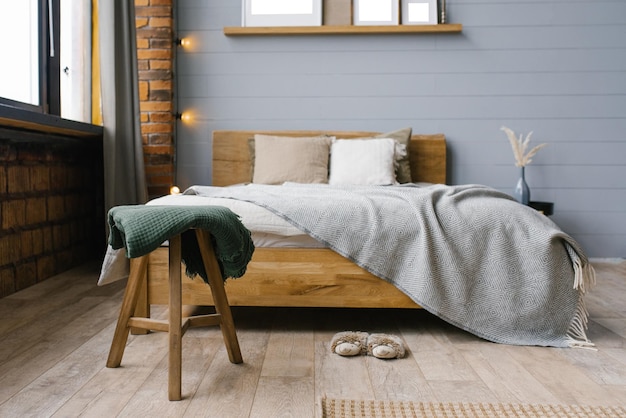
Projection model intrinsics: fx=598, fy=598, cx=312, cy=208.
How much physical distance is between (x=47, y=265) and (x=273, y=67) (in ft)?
6.40

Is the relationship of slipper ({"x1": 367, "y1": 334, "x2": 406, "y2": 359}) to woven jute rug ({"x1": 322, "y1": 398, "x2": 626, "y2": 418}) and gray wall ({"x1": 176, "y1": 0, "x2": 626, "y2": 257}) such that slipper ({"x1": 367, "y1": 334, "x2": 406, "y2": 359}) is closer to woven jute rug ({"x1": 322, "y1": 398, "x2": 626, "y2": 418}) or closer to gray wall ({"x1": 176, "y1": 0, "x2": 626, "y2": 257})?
woven jute rug ({"x1": 322, "y1": 398, "x2": 626, "y2": 418})

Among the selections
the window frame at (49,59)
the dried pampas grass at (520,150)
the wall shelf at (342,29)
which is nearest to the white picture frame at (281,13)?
the wall shelf at (342,29)

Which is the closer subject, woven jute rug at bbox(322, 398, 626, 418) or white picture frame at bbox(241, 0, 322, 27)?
woven jute rug at bbox(322, 398, 626, 418)

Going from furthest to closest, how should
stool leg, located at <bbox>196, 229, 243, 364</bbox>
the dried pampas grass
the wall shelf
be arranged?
the wall shelf → the dried pampas grass → stool leg, located at <bbox>196, 229, 243, 364</bbox>

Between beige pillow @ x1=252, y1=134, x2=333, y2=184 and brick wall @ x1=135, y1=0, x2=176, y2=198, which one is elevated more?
brick wall @ x1=135, y1=0, x2=176, y2=198

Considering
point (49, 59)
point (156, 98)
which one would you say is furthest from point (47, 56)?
point (156, 98)

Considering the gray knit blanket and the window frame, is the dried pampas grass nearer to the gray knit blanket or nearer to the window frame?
the gray knit blanket

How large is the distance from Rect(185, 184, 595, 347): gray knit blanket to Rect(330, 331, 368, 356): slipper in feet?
0.91

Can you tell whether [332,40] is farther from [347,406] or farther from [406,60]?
[347,406]

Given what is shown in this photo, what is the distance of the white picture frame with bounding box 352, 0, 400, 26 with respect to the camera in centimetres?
406

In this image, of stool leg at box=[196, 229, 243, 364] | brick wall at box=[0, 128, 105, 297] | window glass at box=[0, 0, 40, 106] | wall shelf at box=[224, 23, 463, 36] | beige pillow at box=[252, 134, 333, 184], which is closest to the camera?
stool leg at box=[196, 229, 243, 364]

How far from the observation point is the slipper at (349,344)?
81.7 inches

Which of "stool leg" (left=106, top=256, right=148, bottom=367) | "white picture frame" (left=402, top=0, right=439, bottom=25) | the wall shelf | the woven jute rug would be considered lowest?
the woven jute rug

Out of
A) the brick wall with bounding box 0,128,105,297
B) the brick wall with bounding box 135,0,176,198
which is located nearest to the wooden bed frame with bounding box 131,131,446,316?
the brick wall with bounding box 0,128,105,297
